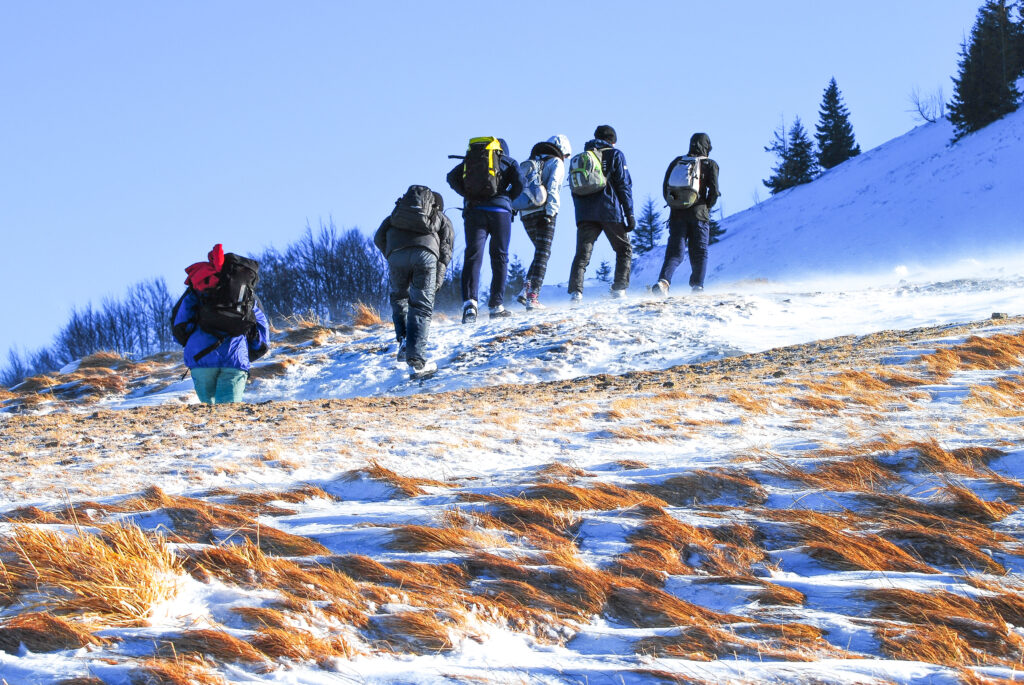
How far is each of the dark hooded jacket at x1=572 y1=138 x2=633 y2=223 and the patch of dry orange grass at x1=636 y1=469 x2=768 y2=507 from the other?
667 centimetres

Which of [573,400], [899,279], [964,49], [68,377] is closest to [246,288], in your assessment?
[573,400]

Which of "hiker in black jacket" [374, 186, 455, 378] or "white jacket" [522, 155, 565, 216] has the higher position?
"white jacket" [522, 155, 565, 216]

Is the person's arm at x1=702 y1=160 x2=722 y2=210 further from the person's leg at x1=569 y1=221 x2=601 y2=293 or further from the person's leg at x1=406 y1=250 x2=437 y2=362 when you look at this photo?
the person's leg at x1=406 y1=250 x2=437 y2=362

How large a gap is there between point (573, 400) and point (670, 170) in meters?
5.75

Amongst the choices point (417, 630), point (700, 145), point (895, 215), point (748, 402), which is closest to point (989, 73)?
point (895, 215)

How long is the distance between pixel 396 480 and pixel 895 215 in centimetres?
3159

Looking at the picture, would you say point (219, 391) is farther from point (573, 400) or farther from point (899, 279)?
point (899, 279)

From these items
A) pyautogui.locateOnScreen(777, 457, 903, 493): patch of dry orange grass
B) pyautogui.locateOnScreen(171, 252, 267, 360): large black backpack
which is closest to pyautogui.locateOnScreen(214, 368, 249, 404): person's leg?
pyautogui.locateOnScreen(171, 252, 267, 360): large black backpack

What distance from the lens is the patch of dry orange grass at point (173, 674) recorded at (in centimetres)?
172

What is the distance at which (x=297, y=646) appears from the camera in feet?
6.22

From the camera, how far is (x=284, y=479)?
11.5ft

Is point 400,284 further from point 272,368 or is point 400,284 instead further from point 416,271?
point 272,368

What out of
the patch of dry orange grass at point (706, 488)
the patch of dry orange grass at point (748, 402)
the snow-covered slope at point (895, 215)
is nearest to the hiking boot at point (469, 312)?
the patch of dry orange grass at point (748, 402)

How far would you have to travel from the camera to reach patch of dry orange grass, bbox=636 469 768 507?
3.15 meters
